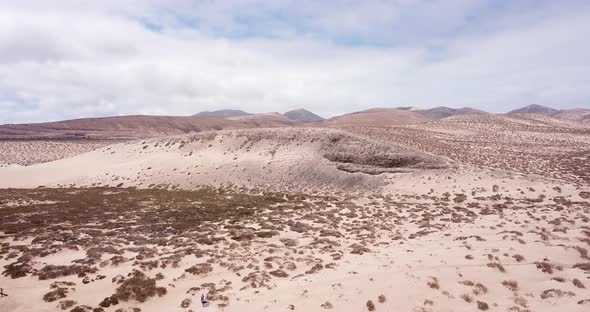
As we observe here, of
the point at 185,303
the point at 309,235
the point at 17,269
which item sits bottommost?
the point at 309,235

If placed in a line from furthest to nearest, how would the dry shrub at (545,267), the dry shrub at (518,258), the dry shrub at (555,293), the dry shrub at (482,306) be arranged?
the dry shrub at (518,258), the dry shrub at (545,267), the dry shrub at (555,293), the dry shrub at (482,306)

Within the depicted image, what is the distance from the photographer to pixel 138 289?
1186 cm

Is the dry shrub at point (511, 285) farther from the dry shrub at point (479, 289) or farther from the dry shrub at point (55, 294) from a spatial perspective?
the dry shrub at point (55, 294)

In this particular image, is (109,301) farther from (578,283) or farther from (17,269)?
(578,283)

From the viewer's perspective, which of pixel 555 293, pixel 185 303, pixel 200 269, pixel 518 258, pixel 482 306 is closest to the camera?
pixel 482 306

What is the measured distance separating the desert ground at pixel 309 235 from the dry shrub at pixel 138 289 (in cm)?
6

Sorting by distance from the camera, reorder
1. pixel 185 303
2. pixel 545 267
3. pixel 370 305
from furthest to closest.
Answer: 1. pixel 545 267
2. pixel 185 303
3. pixel 370 305

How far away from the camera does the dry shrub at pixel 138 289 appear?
1151 centimetres

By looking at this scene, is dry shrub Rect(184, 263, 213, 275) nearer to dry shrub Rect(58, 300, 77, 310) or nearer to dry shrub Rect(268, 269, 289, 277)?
dry shrub Rect(268, 269, 289, 277)

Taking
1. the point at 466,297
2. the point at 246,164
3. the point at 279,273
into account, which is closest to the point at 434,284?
the point at 466,297

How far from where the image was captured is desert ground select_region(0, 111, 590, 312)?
1138cm

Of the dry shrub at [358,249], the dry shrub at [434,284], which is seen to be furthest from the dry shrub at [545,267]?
the dry shrub at [358,249]

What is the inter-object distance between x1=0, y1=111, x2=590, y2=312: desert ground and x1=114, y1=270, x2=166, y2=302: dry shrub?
6 cm

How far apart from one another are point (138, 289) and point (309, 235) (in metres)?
8.37
